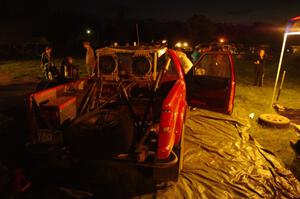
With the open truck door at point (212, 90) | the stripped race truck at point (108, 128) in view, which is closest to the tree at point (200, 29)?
the open truck door at point (212, 90)

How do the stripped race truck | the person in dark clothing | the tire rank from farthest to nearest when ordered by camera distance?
the person in dark clothing → the tire → the stripped race truck

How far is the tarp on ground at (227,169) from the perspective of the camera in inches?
140

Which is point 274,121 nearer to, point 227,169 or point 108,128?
point 227,169

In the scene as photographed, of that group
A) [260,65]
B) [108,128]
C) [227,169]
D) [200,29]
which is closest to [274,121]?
[227,169]

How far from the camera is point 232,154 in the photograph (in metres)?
4.66

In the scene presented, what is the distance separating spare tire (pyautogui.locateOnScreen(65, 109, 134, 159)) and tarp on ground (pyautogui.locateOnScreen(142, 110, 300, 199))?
2.83ft

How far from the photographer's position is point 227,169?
4.15m

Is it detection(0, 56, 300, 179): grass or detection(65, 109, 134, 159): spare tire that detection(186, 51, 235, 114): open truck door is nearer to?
detection(0, 56, 300, 179): grass

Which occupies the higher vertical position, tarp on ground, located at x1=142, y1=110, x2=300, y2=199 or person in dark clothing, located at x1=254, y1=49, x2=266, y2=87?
person in dark clothing, located at x1=254, y1=49, x2=266, y2=87

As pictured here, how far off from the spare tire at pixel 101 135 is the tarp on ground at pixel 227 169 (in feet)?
2.83

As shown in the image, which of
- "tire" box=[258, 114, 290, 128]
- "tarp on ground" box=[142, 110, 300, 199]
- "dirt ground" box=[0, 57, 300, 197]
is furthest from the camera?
"tire" box=[258, 114, 290, 128]

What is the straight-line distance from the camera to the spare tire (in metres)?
3.26

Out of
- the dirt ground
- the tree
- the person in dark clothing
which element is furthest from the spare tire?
the tree

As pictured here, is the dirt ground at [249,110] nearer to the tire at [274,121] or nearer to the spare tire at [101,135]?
the tire at [274,121]
